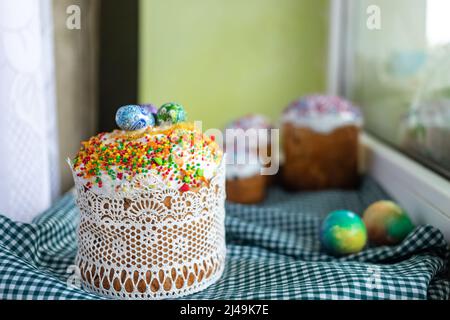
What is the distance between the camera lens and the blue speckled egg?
972mm

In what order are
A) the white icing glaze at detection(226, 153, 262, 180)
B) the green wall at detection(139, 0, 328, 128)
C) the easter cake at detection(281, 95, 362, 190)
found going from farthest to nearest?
the green wall at detection(139, 0, 328, 128), the easter cake at detection(281, 95, 362, 190), the white icing glaze at detection(226, 153, 262, 180)

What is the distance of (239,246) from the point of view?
49.4 inches

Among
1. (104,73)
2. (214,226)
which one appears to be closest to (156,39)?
(104,73)

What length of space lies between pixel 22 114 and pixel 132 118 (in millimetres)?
410

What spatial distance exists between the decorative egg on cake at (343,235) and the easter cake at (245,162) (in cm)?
53

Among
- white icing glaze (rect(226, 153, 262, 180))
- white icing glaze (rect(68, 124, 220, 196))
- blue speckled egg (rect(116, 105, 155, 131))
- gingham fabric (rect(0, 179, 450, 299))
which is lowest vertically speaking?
gingham fabric (rect(0, 179, 450, 299))

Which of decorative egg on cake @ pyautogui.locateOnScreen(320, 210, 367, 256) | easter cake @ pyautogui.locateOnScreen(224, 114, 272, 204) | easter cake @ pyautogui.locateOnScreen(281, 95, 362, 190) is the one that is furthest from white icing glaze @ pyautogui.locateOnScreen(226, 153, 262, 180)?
decorative egg on cake @ pyautogui.locateOnScreen(320, 210, 367, 256)

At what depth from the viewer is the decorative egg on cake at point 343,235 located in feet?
3.88

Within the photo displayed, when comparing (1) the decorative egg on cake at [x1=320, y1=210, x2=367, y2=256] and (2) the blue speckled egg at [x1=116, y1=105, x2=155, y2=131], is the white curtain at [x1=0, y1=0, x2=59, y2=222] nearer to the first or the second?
(2) the blue speckled egg at [x1=116, y1=105, x2=155, y2=131]

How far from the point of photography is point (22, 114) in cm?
124

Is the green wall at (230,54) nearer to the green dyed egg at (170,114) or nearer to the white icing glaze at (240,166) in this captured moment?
the white icing glaze at (240,166)

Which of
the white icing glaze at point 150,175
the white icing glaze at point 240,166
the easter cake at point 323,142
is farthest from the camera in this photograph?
the easter cake at point 323,142

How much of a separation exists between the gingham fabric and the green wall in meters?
1.07

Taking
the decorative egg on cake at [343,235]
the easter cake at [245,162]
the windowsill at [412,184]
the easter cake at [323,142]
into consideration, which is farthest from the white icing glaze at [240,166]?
the decorative egg on cake at [343,235]
